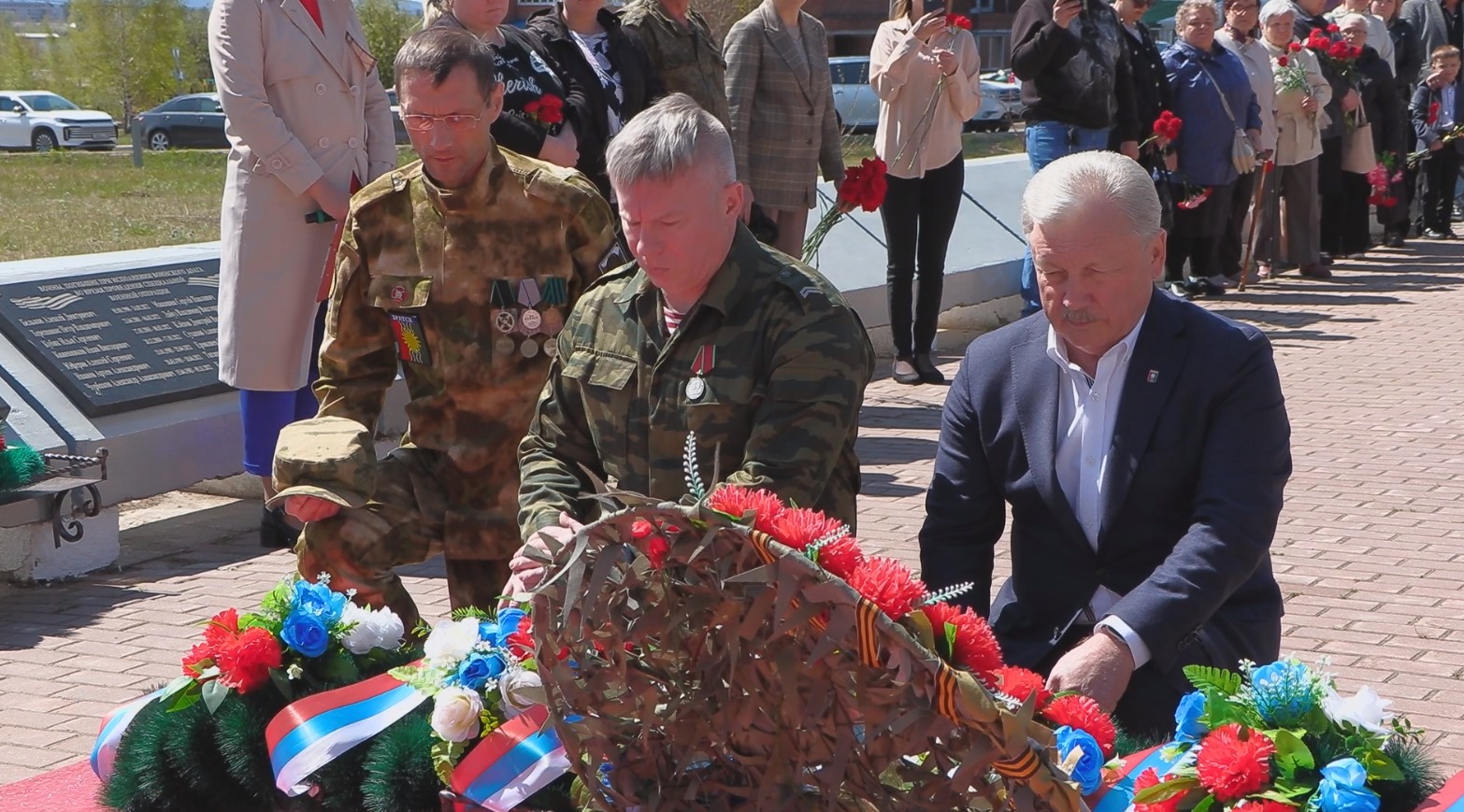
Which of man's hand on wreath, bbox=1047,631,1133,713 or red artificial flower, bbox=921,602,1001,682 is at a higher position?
red artificial flower, bbox=921,602,1001,682

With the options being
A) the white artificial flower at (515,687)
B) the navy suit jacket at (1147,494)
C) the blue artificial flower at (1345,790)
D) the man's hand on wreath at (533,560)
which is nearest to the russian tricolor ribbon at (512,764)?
the white artificial flower at (515,687)

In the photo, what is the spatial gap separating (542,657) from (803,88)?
5.60 m

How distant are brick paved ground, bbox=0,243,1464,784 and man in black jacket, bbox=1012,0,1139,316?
1704 millimetres

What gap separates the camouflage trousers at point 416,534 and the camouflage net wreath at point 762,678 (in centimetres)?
138

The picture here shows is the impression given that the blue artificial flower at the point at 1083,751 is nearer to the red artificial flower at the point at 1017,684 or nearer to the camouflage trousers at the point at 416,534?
the red artificial flower at the point at 1017,684

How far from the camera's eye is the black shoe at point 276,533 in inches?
248

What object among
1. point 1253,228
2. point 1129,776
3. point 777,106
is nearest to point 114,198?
point 1253,228

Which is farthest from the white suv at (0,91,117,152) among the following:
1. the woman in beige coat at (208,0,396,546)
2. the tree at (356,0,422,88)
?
the woman in beige coat at (208,0,396,546)

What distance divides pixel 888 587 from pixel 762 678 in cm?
33

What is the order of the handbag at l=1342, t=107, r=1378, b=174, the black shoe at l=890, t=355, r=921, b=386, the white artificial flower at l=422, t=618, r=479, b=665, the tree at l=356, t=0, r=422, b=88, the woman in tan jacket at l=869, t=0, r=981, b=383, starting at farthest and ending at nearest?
1. the tree at l=356, t=0, r=422, b=88
2. the handbag at l=1342, t=107, r=1378, b=174
3. the black shoe at l=890, t=355, r=921, b=386
4. the woman in tan jacket at l=869, t=0, r=981, b=383
5. the white artificial flower at l=422, t=618, r=479, b=665

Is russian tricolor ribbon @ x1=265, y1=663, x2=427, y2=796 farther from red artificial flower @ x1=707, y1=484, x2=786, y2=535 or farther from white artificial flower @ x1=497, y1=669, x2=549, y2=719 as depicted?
red artificial flower @ x1=707, y1=484, x2=786, y2=535

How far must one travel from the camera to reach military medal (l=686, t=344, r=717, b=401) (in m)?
3.50

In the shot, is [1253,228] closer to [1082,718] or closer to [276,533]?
[276,533]

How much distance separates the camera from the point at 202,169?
2919cm
